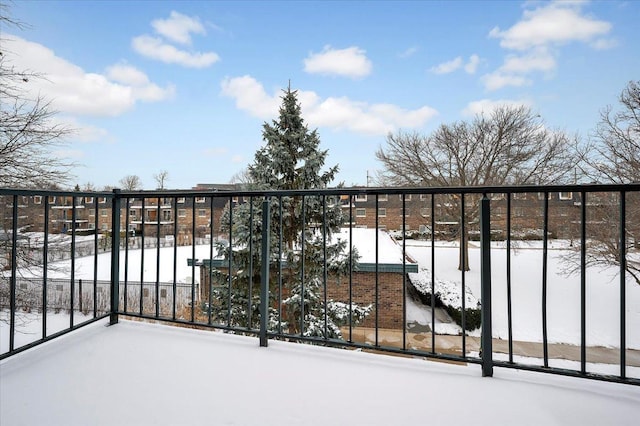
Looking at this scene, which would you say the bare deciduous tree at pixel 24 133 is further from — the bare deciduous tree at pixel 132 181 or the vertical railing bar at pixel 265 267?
the bare deciduous tree at pixel 132 181

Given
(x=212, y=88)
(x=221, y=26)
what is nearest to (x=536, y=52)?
(x=221, y=26)

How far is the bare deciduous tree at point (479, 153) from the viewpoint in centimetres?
1094

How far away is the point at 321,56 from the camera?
12.9 m

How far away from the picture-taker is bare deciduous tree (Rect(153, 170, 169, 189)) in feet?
64.7

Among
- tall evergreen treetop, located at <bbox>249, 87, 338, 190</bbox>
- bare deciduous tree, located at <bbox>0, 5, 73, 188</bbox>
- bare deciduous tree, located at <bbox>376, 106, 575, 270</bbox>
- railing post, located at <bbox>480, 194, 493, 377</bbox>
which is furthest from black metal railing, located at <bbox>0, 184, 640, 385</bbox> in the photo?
bare deciduous tree, located at <bbox>376, 106, 575, 270</bbox>

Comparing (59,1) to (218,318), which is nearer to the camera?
(218,318)

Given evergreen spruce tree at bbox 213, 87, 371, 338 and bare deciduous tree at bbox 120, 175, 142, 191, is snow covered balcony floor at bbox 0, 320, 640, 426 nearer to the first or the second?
evergreen spruce tree at bbox 213, 87, 371, 338

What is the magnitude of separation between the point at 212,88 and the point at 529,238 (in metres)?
11.9

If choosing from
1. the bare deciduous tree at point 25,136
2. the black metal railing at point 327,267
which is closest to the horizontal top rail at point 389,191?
A: the black metal railing at point 327,267

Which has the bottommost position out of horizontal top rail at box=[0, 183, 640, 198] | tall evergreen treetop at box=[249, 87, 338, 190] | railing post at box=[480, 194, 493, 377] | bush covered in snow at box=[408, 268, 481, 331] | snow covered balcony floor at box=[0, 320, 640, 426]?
bush covered in snow at box=[408, 268, 481, 331]

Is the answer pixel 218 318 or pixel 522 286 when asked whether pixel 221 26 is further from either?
pixel 522 286

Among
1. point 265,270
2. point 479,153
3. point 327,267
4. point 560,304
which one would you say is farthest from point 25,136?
point 560,304

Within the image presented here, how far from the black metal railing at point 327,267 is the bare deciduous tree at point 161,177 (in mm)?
9340

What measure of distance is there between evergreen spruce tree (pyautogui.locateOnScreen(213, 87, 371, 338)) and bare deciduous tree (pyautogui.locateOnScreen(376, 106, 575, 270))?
501 cm
